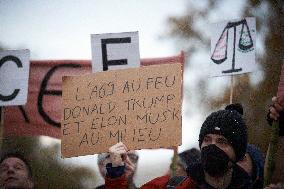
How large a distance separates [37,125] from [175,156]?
1814 mm

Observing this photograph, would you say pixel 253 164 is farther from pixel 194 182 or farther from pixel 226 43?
pixel 226 43

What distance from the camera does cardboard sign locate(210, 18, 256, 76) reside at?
426cm

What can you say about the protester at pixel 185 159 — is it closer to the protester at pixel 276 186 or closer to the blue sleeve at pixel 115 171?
the blue sleeve at pixel 115 171

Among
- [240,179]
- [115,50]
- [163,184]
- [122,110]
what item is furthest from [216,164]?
[115,50]

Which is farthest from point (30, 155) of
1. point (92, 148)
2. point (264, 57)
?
point (92, 148)

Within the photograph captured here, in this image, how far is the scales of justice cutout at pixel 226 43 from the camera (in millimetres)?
4266

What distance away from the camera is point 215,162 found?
2.43 metres

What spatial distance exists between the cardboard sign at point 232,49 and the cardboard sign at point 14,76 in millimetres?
1756

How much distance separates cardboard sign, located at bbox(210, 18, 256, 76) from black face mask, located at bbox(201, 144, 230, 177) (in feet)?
6.23

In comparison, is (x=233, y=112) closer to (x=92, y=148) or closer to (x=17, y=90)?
(x=92, y=148)

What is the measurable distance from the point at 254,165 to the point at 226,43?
6.05 feet

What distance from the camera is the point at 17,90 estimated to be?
13.5 ft

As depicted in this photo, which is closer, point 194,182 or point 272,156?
point 272,156

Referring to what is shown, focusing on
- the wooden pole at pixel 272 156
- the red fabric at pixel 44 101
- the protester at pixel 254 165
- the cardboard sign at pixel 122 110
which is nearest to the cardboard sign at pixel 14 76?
the red fabric at pixel 44 101
